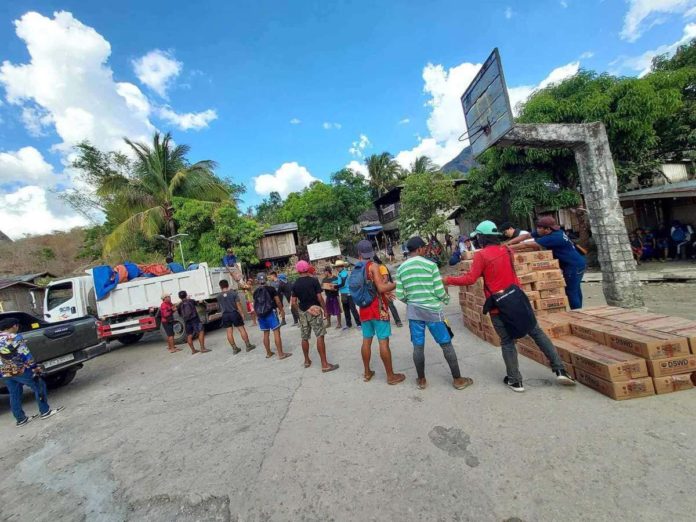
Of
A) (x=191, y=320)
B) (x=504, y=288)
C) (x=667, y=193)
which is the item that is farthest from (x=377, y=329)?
(x=667, y=193)

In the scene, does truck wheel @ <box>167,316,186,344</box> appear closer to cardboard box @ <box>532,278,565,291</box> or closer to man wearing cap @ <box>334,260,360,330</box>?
man wearing cap @ <box>334,260,360,330</box>

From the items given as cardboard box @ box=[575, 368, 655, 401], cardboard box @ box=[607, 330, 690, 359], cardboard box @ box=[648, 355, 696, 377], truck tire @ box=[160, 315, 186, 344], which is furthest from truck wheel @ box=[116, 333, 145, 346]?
cardboard box @ box=[648, 355, 696, 377]

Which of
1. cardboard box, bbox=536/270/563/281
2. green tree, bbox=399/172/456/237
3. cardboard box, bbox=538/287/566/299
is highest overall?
green tree, bbox=399/172/456/237

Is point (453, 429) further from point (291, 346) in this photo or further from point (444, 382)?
point (291, 346)

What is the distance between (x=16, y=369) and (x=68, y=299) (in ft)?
18.9

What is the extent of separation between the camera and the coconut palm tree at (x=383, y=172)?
120ft

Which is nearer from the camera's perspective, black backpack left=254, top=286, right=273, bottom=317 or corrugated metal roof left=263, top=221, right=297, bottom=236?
black backpack left=254, top=286, right=273, bottom=317

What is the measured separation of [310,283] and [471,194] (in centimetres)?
1260

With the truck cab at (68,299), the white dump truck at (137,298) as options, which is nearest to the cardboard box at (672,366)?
the white dump truck at (137,298)

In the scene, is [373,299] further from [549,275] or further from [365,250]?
[549,275]

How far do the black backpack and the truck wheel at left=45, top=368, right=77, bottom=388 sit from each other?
4.05 metres

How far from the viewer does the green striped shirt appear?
11.4 ft

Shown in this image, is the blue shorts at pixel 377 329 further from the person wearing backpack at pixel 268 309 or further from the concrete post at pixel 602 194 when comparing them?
the concrete post at pixel 602 194

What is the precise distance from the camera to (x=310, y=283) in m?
4.90
